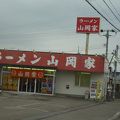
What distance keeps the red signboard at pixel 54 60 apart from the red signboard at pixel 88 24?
337 inches

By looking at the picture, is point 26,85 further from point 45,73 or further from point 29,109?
point 29,109

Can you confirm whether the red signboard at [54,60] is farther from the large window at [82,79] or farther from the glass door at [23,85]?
the glass door at [23,85]

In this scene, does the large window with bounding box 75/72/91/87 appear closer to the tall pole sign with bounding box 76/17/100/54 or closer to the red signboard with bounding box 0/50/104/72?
the red signboard with bounding box 0/50/104/72

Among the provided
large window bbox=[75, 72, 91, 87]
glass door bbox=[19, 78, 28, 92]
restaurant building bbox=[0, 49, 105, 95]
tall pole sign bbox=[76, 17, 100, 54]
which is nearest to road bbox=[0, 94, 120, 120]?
restaurant building bbox=[0, 49, 105, 95]

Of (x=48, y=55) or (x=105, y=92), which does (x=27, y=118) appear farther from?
(x=105, y=92)

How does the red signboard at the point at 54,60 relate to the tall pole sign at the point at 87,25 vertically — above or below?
below

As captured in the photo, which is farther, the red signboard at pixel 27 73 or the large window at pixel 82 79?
the large window at pixel 82 79

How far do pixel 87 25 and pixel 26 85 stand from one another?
509 inches

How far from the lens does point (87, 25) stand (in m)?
57.1

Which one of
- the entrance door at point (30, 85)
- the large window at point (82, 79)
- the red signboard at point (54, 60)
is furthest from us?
the entrance door at point (30, 85)

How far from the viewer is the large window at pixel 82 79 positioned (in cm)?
4978

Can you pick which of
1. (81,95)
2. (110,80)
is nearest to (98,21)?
(110,80)

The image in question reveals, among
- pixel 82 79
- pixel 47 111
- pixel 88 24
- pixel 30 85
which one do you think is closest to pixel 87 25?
pixel 88 24

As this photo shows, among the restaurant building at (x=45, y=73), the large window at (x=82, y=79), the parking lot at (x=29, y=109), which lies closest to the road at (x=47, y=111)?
the parking lot at (x=29, y=109)
